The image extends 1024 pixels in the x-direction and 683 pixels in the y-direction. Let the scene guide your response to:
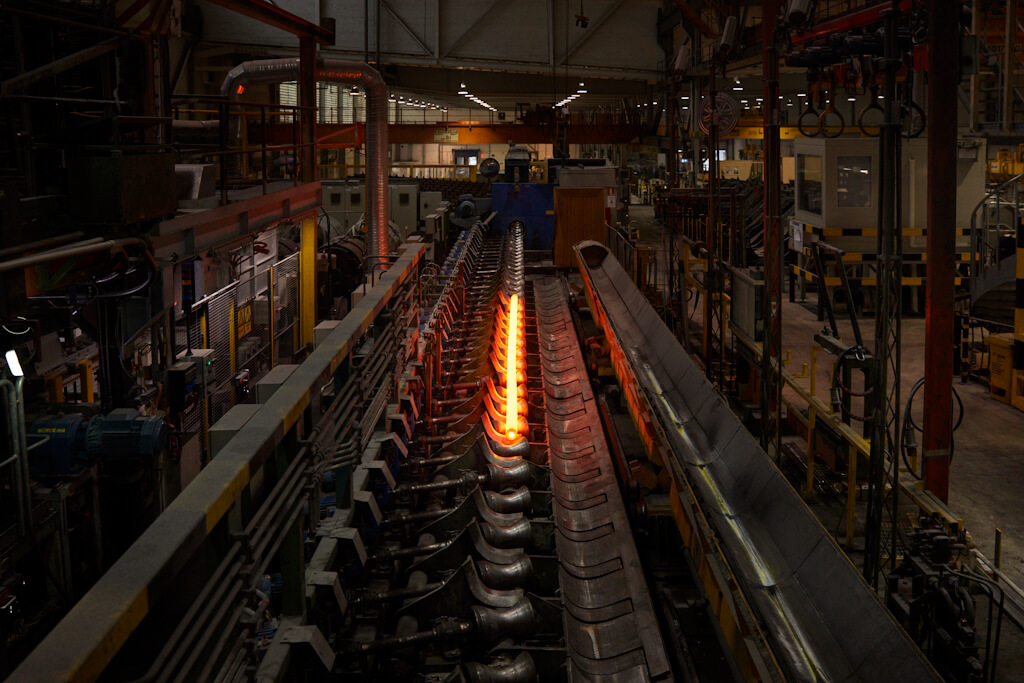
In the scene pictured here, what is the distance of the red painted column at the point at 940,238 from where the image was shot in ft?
17.0

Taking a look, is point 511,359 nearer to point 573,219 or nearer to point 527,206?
point 573,219

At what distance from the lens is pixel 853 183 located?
12156 millimetres

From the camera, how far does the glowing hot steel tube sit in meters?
5.98

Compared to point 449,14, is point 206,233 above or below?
below

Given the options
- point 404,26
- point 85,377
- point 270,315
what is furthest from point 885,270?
point 404,26

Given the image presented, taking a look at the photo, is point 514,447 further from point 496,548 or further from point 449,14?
point 449,14

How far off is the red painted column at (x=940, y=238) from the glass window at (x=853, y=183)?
22.9ft

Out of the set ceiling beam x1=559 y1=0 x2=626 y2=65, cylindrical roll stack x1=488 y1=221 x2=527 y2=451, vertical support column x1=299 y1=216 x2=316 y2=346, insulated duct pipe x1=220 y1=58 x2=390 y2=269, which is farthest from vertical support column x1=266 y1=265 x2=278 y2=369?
ceiling beam x1=559 y1=0 x2=626 y2=65

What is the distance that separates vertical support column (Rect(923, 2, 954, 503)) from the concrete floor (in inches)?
35.2

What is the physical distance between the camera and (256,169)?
20.4 metres

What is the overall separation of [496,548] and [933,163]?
10.2ft

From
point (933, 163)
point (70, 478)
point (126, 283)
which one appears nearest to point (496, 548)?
point (70, 478)

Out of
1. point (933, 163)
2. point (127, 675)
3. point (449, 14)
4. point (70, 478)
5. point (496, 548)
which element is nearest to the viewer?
point (127, 675)

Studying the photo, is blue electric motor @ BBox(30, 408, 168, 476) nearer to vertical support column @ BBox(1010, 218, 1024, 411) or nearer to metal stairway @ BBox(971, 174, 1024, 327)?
vertical support column @ BBox(1010, 218, 1024, 411)
